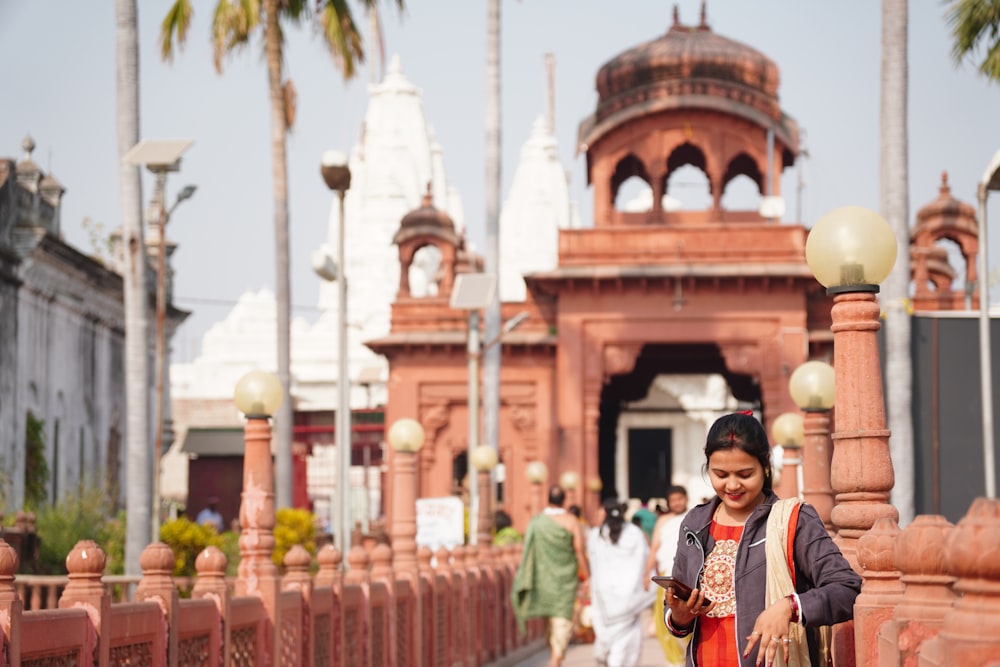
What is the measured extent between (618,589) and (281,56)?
1386 centimetres

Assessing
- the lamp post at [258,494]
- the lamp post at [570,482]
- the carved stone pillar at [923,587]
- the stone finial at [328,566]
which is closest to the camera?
the carved stone pillar at [923,587]

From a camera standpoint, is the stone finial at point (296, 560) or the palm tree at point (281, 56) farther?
the palm tree at point (281, 56)

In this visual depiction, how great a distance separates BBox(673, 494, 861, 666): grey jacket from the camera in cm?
530

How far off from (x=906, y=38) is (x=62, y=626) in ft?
41.0

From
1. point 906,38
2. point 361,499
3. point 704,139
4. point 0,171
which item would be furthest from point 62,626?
point 361,499

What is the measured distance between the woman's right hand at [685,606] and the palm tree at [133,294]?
1278 cm

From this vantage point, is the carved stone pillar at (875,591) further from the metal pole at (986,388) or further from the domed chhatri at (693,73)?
the domed chhatri at (693,73)

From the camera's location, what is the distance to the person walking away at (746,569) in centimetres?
534

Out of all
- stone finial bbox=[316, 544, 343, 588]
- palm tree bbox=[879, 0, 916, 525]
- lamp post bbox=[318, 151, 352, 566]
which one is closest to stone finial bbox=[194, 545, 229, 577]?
stone finial bbox=[316, 544, 343, 588]

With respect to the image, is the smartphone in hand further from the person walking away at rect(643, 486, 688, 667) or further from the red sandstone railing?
the person walking away at rect(643, 486, 688, 667)

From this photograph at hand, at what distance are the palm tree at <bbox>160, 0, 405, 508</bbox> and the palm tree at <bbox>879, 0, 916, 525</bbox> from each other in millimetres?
10488

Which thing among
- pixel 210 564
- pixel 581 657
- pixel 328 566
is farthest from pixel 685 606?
pixel 581 657

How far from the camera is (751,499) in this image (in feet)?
18.0

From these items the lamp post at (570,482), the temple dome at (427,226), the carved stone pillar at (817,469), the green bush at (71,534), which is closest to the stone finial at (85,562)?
the carved stone pillar at (817,469)
